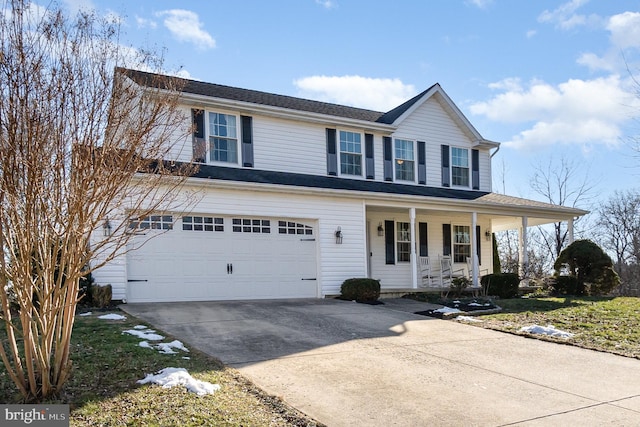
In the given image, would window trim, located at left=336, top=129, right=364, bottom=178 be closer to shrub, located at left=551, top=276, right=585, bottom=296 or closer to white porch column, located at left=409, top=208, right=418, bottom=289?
white porch column, located at left=409, top=208, right=418, bottom=289

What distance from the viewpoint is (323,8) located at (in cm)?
1203

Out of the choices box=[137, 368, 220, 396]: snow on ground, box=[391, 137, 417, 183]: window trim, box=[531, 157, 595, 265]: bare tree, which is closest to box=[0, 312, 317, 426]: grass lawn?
box=[137, 368, 220, 396]: snow on ground

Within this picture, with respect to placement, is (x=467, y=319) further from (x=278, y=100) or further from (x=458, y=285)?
(x=278, y=100)

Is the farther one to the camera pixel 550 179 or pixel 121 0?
pixel 550 179

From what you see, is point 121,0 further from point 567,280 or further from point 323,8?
point 567,280

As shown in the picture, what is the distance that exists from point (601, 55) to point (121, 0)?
10822mm

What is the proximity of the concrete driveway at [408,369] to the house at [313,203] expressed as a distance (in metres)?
2.06

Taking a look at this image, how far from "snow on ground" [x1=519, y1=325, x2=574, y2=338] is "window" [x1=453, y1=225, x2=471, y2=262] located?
8.57 meters

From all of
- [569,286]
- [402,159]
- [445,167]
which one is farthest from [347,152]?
[569,286]

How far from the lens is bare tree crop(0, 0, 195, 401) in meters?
4.05

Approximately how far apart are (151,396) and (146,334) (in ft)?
9.63

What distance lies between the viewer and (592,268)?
15688 millimetres

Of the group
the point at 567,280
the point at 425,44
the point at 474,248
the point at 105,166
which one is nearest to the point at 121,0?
the point at 105,166

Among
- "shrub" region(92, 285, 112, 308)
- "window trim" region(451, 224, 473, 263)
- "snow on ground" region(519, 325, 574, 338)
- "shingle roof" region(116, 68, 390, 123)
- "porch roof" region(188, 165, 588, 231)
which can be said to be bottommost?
"snow on ground" region(519, 325, 574, 338)
